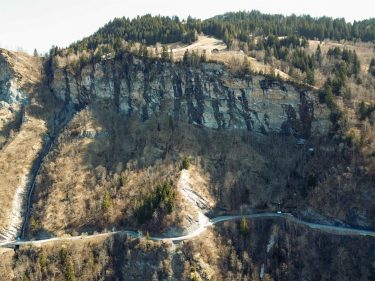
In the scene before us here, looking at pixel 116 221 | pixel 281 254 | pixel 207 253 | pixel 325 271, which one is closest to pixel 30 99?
pixel 116 221

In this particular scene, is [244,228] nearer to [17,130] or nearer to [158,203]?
[158,203]

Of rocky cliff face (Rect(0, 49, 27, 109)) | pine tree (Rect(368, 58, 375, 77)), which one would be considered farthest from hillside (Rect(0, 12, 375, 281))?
pine tree (Rect(368, 58, 375, 77))

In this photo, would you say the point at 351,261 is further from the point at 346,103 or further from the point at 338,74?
the point at 338,74

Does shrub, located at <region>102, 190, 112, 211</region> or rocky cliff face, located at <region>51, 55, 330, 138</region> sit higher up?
rocky cliff face, located at <region>51, 55, 330, 138</region>

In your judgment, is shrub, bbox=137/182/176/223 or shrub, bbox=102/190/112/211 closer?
shrub, bbox=137/182/176/223

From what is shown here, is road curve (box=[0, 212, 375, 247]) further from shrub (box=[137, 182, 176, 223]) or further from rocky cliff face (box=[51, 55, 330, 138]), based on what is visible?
rocky cliff face (box=[51, 55, 330, 138])

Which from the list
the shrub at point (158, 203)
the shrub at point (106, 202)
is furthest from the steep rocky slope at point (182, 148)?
the shrub at point (158, 203)

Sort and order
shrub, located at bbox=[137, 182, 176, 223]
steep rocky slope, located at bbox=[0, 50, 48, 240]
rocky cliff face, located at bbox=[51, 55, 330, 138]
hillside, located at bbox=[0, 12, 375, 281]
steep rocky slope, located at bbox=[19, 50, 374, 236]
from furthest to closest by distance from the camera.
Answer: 1. rocky cliff face, located at bbox=[51, 55, 330, 138]
2. steep rocky slope, located at bbox=[0, 50, 48, 240]
3. steep rocky slope, located at bbox=[19, 50, 374, 236]
4. shrub, located at bbox=[137, 182, 176, 223]
5. hillside, located at bbox=[0, 12, 375, 281]

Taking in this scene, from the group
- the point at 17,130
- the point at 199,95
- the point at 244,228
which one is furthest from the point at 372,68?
the point at 17,130
